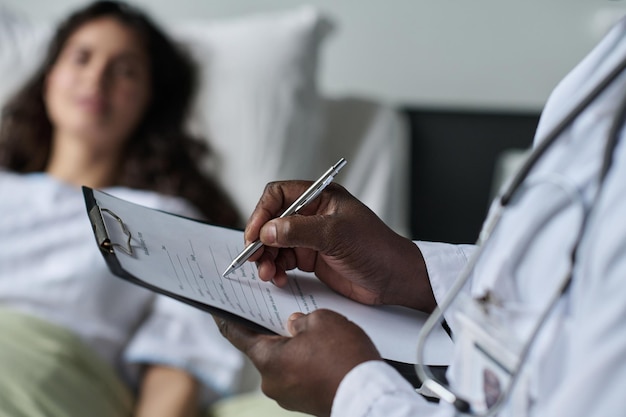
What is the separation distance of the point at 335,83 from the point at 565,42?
534mm

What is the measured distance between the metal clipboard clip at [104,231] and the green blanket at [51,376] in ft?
1.18

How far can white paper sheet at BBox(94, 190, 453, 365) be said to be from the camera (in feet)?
2.32

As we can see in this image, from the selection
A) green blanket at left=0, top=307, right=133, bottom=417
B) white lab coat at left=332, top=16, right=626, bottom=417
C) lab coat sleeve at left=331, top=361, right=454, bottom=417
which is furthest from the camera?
green blanket at left=0, top=307, right=133, bottom=417

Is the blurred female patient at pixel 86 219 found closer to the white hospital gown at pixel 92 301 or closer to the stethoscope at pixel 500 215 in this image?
the white hospital gown at pixel 92 301

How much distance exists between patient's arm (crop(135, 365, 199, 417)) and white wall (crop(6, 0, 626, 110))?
30.7 inches

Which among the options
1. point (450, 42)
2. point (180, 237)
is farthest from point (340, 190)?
point (450, 42)

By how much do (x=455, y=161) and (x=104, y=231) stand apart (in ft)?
3.63

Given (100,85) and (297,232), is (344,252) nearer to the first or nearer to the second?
(297,232)

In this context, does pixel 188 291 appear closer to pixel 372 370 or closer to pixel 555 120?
pixel 372 370

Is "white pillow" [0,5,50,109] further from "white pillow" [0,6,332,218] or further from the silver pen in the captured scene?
the silver pen

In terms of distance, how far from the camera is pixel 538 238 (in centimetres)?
51

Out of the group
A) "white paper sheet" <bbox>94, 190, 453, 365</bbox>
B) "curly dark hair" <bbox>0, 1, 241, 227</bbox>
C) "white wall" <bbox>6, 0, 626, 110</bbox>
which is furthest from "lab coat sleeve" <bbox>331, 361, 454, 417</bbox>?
"white wall" <bbox>6, 0, 626, 110</bbox>

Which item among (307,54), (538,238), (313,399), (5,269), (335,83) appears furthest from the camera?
(335,83)

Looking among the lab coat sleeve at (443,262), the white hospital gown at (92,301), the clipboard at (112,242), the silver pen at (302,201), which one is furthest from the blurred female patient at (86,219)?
the lab coat sleeve at (443,262)
